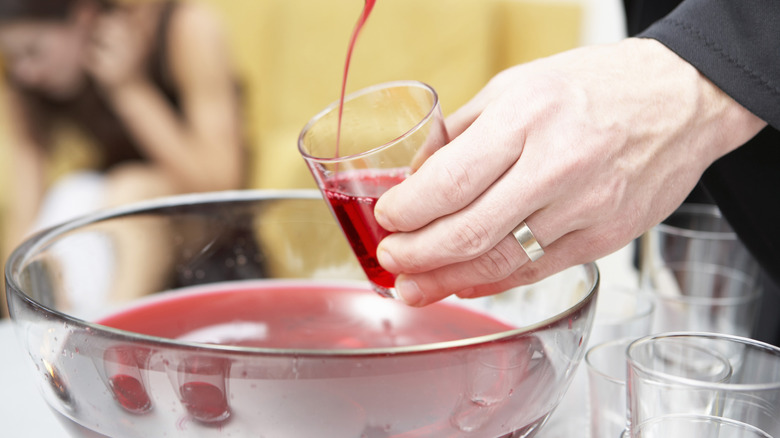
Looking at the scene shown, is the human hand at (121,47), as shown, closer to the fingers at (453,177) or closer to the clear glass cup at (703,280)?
the clear glass cup at (703,280)

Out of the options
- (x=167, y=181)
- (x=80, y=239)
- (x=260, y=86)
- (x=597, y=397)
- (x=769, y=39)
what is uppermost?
(x=769, y=39)

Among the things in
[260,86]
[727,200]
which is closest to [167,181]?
[260,86]

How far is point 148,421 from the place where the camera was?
19.4 inches

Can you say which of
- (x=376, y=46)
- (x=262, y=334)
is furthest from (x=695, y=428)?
(x=376, y=46)

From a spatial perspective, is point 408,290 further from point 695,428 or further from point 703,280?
point 703,280

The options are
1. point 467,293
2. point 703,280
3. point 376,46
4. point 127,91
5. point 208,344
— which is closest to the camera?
point 208,344

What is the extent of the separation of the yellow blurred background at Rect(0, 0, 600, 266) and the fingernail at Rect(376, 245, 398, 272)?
1.88 metres

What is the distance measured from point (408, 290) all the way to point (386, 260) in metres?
0.03

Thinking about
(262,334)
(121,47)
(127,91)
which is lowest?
(127,91)

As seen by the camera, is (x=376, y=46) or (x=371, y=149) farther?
(x=376, y=46)

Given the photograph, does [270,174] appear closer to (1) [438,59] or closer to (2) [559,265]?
(1) [438,59]

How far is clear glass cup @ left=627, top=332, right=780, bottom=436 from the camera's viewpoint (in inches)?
17.9

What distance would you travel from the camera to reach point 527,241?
0.59m

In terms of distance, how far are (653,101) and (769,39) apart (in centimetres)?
11
